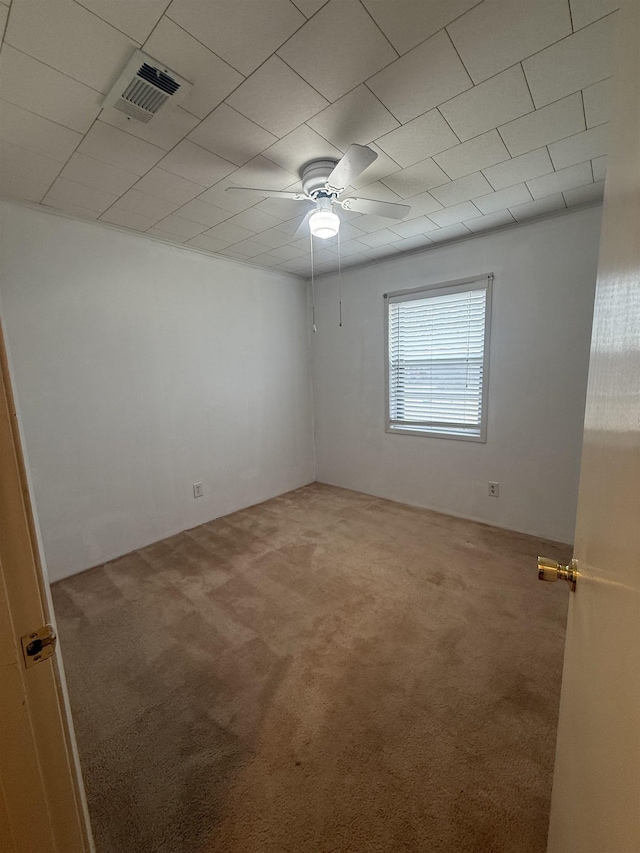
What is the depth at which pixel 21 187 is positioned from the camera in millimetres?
1966

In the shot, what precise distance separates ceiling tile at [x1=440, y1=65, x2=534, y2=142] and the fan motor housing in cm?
57

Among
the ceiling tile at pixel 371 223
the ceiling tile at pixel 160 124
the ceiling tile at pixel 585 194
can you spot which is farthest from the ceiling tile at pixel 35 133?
the ceiling tile at pixel 585 194

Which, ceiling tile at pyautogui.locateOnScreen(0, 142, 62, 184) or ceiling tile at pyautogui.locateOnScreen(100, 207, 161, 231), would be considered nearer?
ceiling tile at pyautogui.locateOnScreen(0, 142, 62, 184)

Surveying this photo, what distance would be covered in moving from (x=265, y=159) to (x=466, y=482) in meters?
2.88

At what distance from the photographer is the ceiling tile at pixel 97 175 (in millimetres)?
1747

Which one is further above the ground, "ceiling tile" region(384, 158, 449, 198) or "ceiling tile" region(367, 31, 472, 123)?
"ceiling tile" region(367, 31, 472, 123)

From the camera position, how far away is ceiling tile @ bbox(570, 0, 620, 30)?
1036 mm

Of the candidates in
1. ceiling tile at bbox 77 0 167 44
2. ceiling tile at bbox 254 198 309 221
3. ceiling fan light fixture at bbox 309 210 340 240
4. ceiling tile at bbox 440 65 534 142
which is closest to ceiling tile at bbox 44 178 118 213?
ceiling tile at bbox 254 198 309 221

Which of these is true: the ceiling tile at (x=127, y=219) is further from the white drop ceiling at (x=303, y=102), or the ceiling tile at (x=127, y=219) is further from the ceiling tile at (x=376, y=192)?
the ceiling tile at (x=376, y=192)

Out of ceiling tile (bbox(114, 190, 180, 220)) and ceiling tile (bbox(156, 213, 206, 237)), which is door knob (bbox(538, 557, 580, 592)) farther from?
ceiling tile (bbox(156, 213, 206, 237))

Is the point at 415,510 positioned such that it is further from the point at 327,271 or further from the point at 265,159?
the point at 265,159

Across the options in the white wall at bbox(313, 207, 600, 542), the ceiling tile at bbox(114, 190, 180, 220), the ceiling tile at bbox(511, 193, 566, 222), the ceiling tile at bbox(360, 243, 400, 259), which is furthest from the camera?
the ceiling tile at bbox(360, 243, 400, 259)

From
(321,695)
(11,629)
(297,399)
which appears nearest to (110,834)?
(321,695)

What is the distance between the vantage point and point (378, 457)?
12.4 feet
